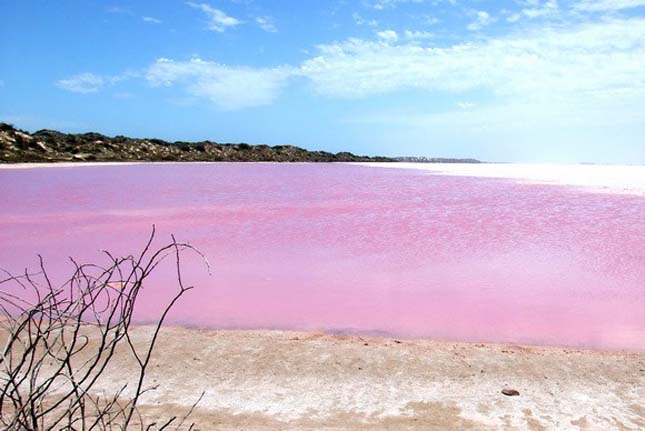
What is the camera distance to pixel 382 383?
3801mm

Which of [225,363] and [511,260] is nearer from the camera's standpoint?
[225,363]

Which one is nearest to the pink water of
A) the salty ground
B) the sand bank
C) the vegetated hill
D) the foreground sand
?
the salty ground

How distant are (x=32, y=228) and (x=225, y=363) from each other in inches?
279

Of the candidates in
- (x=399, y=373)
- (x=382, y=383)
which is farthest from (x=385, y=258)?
(x=382, y=383)

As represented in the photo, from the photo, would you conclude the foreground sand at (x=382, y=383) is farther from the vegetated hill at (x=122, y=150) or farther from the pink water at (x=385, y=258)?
the vegetated hill at (x=122, y=150)

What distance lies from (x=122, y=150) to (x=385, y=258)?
3495 centimetres

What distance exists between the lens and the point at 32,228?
961 cm

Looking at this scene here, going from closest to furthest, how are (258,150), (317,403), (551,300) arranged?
1. (317,403)
2. (551,300)
3. (258,150)

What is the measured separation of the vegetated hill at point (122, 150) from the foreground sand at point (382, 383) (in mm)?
28855

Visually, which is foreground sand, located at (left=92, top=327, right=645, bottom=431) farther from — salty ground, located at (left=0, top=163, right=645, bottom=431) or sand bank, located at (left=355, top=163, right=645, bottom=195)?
sand bank, located at (left=355, top=163, right=645, bottom=195)

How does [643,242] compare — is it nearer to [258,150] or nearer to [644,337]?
[644,337]

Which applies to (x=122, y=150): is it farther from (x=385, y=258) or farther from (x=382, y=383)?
(x=382, y=383)

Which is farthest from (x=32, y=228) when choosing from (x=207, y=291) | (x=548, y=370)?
(x=548, y=370)

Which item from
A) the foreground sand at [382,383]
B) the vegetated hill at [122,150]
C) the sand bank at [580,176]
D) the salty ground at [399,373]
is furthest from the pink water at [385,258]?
the vegetated hill at [122,150]
